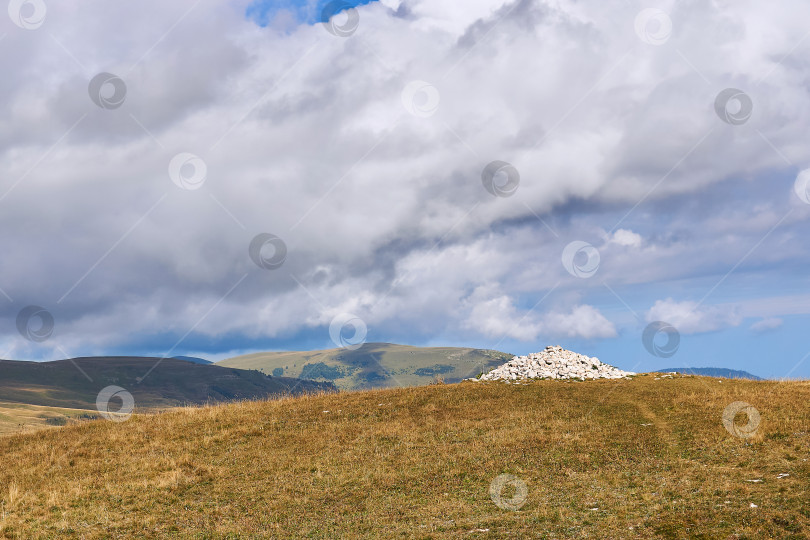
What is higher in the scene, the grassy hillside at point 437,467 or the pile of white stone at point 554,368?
the pile of white stone at point 554,368

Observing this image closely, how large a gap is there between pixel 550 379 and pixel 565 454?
17.6 m

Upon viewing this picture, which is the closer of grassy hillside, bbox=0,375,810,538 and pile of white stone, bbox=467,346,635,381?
grassy hillside, bbox=0,375,810,538

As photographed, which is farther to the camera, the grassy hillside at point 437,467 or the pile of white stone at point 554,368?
the pile of white stone at point 554,368

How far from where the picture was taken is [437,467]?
29.3 meters

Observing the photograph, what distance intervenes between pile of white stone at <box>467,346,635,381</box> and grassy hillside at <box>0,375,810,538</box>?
121 inches

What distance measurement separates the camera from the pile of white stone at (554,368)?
48.0m

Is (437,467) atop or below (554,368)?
below

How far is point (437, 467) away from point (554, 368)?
23.7 m

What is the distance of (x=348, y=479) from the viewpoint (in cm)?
2847

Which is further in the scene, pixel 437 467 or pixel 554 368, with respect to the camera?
pixel 554 368

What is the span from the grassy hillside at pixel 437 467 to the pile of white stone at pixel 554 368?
10.1 feet

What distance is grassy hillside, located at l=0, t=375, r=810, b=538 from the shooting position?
2061cm

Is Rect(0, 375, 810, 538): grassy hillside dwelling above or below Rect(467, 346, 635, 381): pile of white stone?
below

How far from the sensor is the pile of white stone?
158ft
